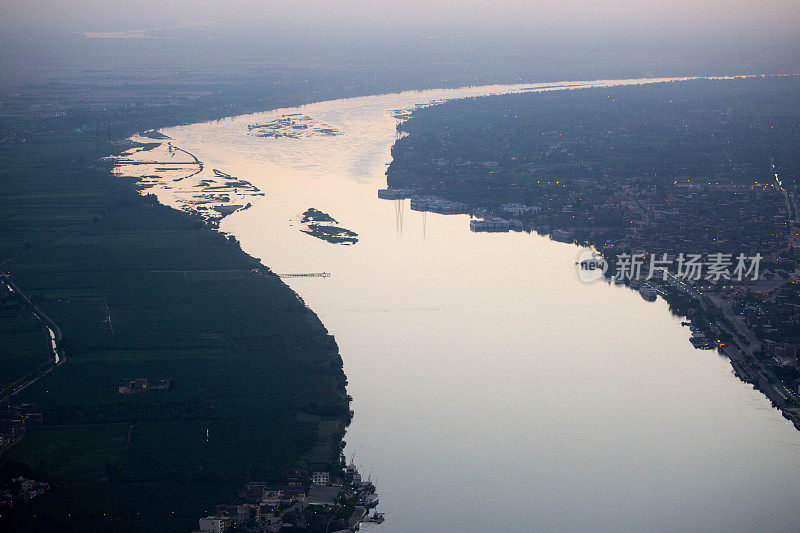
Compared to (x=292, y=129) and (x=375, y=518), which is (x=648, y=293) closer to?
(x=375, y=518)

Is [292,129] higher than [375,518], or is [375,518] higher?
[292,129]

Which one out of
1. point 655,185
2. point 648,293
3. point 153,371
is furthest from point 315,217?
point 655,185

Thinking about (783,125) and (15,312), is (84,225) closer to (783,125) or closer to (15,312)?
(15,312)

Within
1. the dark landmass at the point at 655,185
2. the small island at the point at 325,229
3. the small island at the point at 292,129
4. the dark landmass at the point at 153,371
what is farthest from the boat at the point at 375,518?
the small island at the point at 292,129

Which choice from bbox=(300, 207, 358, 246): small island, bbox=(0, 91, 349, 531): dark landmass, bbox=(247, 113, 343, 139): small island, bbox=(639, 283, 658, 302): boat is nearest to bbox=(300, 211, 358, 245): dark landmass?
bbox=(300, 207, 358, 246): small island

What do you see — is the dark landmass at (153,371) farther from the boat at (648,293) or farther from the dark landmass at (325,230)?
the boat at (648,293)

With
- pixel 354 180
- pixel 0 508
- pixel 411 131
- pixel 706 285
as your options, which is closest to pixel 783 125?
pixel 411 131
